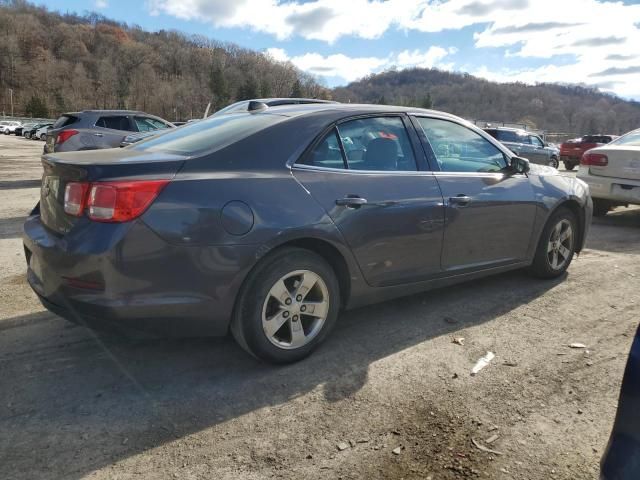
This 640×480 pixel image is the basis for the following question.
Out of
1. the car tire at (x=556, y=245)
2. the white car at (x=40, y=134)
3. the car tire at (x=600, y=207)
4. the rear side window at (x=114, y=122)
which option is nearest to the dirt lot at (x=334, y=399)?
the car tire at (x=556, y=245)

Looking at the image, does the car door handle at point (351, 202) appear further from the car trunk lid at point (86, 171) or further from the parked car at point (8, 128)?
the parked car at point (8, 128)

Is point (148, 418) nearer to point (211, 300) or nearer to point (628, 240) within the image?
point (211, 300)

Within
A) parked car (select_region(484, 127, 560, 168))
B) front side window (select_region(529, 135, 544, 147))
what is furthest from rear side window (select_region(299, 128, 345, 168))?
front side window (select_region(529, 135, 544, 147))

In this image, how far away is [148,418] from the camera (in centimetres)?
253

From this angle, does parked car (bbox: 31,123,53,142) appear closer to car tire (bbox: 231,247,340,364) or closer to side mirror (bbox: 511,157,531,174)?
side mirror (bbox: 511,157,531,174)

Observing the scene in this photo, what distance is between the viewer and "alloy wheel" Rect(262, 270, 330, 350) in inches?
116

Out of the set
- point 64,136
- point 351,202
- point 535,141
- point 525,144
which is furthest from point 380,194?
point 535,141

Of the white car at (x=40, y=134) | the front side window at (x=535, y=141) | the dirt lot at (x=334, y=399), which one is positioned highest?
the white car at (x=40, y=134)

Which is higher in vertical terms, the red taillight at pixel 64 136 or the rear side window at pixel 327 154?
the red taillight at pixel 64 136

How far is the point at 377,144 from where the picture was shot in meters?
3.50

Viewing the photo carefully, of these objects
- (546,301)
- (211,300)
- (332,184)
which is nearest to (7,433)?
(211,300)

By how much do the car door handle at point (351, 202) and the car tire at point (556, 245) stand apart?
2.19 meters

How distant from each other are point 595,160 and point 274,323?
669cm

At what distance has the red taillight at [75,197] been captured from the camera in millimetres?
2586
